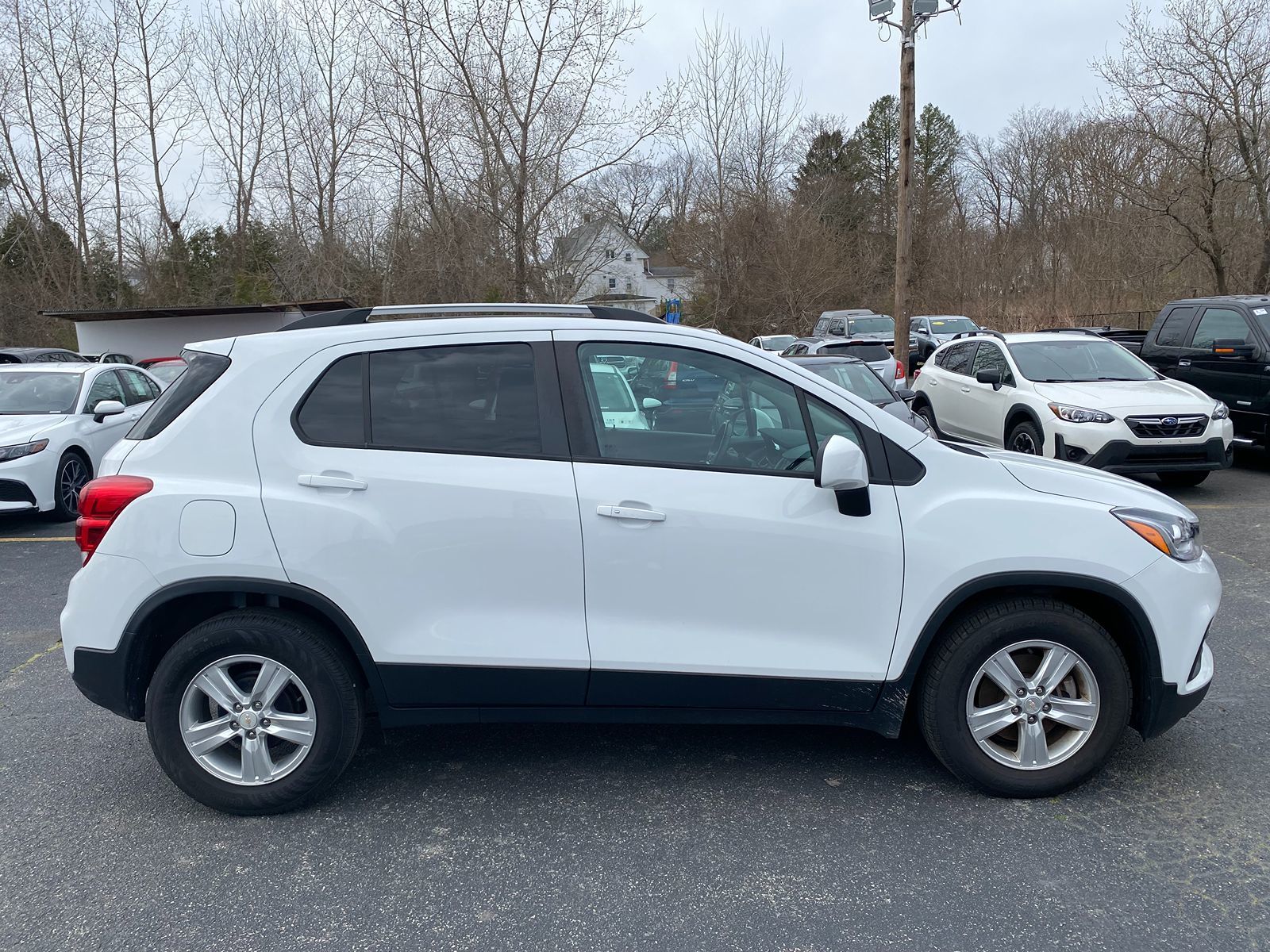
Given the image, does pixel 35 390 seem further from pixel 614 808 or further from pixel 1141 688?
pixel 1141 688

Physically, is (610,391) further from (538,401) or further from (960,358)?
(960,358)

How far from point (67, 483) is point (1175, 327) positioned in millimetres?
13226

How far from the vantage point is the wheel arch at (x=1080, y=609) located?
336 cm

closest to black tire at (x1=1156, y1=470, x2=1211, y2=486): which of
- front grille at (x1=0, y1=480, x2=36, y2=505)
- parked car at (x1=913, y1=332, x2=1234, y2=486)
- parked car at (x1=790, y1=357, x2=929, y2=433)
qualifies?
parked car at (x1=913, y1=332, x2=1234, y2=486)

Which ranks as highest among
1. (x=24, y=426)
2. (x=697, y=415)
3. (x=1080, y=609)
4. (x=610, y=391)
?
(x=610, y=391)

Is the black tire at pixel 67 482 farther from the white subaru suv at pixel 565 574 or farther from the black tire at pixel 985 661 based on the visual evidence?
the black tire at pixel 985 661

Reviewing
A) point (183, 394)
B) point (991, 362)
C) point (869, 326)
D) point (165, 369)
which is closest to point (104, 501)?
point (183, 394)

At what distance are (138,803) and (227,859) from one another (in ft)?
2.27

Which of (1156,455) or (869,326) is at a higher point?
(869,326)

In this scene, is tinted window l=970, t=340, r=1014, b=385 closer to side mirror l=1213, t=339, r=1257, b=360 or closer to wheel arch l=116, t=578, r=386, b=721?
side mirror l=1213, t=339, r=1257, b=360

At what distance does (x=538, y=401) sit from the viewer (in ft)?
11.5

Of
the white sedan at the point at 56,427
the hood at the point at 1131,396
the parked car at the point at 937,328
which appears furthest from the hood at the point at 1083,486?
the parked car at the point at 937,328

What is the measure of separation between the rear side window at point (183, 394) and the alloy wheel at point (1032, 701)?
121 inches

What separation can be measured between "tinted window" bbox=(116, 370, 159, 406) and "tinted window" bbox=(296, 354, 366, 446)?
9.34 metres
